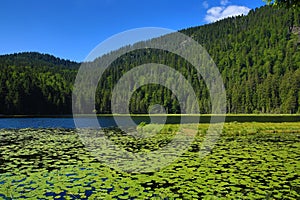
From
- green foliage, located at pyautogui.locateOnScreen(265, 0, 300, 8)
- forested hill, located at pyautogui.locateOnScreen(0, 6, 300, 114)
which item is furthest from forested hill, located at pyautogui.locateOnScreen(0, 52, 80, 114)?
green foliage, located at pyautogui.locateOnScreen(265, 0, 300, 8)

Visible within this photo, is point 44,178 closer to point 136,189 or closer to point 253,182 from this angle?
point 136,189

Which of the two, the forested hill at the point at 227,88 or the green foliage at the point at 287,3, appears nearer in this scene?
the green foliage at the point at 287,3

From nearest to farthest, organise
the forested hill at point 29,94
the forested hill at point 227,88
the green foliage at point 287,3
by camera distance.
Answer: the green foliage at point 287,3 → the forested hill at point 29,94 → the forested hill at point 227,88

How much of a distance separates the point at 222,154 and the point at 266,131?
2313cm

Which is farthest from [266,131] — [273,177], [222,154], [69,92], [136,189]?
[69,92]

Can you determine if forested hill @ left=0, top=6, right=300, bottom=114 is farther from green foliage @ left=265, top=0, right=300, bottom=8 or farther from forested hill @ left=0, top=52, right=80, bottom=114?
green foliage @ left=265, top=0, right=300, bottom=8

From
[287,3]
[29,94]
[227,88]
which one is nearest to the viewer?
[287,3]

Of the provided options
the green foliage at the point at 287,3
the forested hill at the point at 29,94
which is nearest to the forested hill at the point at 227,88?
the forested hill at the point at 29,94

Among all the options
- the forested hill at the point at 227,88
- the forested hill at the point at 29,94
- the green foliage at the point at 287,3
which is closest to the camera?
the green foliage at the point at 287,3

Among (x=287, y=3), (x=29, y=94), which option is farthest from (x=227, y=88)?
(x=287, y=3)

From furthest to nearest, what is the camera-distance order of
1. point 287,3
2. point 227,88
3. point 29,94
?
1. point 227,88
2. point 29,94
3. point 287,3

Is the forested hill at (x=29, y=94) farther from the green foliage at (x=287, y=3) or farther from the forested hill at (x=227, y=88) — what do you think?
the green foliage at (x=287, y=3)

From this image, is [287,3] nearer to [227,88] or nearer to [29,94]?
[29,94]

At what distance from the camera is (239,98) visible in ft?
481
